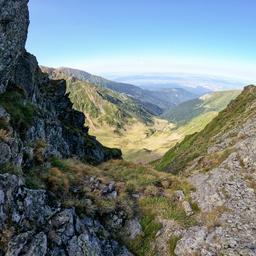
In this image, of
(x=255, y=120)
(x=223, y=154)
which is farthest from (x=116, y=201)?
(x=255, y=120)

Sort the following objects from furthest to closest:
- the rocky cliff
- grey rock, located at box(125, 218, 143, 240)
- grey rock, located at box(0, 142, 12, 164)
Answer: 1. grey rock, located at box(125, 218, 143, 240)
2. grey rock, located at box(0, 142, 12, 164)
3. the rocky cliff

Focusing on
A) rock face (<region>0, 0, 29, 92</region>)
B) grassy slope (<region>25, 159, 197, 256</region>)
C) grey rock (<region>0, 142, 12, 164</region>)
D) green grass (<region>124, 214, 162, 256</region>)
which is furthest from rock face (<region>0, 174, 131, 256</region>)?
rock face (<region>0, 0, 29, 92</region>)

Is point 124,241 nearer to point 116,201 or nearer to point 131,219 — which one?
point 131,219

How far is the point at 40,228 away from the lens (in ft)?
62.4

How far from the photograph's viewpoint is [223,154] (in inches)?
1564

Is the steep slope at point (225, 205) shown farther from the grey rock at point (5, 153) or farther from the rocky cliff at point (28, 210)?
the grey rock at point (5, 153)

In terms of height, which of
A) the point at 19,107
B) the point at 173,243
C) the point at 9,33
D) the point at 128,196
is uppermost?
the point at 9,33

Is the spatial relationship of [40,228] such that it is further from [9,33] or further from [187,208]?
[9,33]

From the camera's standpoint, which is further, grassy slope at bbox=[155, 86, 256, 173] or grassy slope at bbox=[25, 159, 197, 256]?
grassy slope at bbox=[155, 86, 256, 173]

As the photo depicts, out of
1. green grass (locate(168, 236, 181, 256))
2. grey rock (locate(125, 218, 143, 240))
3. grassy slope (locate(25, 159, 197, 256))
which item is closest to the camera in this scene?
green grass (locate(168, 236, 181, 256))

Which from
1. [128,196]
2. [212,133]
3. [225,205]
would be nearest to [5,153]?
[128,196]

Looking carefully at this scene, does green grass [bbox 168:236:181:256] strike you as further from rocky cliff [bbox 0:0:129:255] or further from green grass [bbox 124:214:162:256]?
rocky cliff [bbox 0:0:129:255]

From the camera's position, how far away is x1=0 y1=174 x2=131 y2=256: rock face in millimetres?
17531

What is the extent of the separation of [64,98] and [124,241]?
71.7 metres
